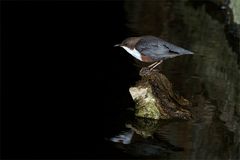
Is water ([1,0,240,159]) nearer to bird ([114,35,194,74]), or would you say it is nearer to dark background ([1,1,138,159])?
dark background ([1,1,138,159])

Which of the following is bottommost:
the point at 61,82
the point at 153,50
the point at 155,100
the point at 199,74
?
the point at 61,82

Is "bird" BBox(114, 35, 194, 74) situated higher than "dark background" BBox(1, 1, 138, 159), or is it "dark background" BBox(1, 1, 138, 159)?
"bird" BBox(114, 35, 194, 74)

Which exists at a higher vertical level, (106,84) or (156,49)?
(156,49)

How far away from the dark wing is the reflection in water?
970 millimetres

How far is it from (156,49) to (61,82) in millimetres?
2445

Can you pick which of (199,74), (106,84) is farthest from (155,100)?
(199,74)

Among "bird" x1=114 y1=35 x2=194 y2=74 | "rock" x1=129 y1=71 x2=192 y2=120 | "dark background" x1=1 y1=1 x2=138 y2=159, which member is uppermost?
"bird" x1=114 y1=35 x2=194 y2=74

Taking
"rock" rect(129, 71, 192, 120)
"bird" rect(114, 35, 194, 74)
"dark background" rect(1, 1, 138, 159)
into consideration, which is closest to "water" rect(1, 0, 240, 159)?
"dark background" rect(1, 1, 138, 159)

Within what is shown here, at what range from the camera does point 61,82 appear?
1019 cm

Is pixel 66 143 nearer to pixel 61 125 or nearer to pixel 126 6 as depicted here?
pixel 61 125

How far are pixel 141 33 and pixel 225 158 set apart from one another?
6.26 meters

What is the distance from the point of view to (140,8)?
661 inches

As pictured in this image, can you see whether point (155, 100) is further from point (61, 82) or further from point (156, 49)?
point (61, 82)

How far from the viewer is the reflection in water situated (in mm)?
7762
